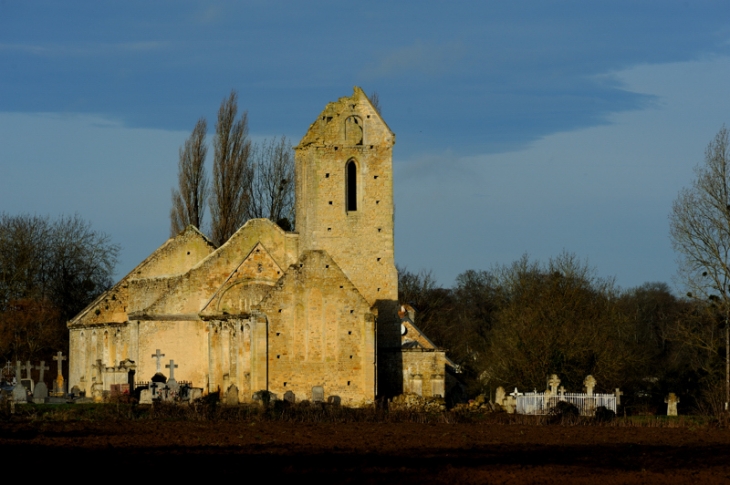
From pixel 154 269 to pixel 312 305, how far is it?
1126 cm

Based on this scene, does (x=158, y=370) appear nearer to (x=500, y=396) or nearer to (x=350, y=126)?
(x=350, y=126)

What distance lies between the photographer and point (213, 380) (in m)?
39.0

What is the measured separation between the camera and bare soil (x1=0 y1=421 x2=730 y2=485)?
1964 cm

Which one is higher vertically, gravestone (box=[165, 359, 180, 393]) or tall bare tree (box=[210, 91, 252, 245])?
tall bare tree (box=[210, 91, 252, 245])

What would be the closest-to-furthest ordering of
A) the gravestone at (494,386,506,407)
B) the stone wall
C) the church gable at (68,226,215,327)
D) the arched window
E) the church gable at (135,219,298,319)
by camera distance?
the stone wall, the gravestone at (494,386,506,407), the arched window, the church gable at (135,219,298,319), the church gable at (68,226,215,327)

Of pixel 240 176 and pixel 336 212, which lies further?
pixel 240 176

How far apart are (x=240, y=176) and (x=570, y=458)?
33.5m

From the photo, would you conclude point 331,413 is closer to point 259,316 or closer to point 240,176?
point 259,316

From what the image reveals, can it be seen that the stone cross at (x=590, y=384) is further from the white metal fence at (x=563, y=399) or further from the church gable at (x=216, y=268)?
the church gable at (x=216, y=268)

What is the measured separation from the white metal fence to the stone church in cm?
324

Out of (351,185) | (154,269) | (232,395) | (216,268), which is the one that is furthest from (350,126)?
(154,269)

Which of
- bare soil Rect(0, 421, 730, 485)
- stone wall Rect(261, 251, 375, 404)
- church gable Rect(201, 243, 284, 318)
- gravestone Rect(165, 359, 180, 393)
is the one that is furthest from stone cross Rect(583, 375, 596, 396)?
gravestone Rect(165, 359, 180, 393)

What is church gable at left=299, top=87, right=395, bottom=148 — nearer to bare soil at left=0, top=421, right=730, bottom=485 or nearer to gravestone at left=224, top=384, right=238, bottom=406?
gravestone at left=224, top=384, right=238, bottom=406

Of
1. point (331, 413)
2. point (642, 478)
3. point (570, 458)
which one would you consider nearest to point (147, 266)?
point (331, 413)
